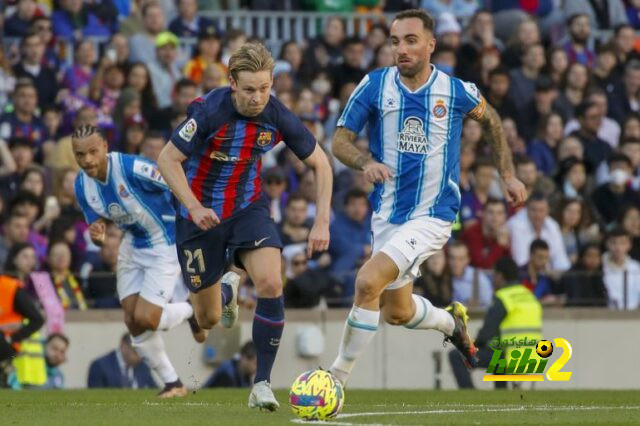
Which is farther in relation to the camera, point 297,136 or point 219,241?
point 219,241

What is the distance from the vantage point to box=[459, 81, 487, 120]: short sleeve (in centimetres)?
1218

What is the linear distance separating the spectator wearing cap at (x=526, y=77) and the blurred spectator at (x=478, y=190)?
2.49 meters

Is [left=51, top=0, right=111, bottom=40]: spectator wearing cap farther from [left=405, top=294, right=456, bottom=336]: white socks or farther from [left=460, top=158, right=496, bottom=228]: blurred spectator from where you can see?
[left=405, top=294, right=456, bottom=336]: white socks

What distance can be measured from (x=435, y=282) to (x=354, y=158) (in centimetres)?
651

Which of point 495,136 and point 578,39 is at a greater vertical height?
point 578,39

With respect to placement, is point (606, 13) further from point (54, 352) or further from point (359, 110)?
point (359, 110)

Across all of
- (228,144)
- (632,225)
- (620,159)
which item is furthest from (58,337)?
(620,159)

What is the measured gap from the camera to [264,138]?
38.6ft

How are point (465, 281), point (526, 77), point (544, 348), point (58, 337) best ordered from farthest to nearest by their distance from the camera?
point (526, 77)
point (465, 281)
point (58, 337)
point (544, 348)

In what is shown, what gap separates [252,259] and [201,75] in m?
9.27

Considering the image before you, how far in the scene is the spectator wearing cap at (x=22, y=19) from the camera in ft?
67.1

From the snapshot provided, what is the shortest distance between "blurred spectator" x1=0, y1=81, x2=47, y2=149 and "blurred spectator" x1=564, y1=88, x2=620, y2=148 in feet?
22.1

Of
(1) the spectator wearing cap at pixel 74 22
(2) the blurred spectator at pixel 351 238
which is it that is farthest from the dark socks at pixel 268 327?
(1) the spectator wearing cap at pixel 74 22

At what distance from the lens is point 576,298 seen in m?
18.6
